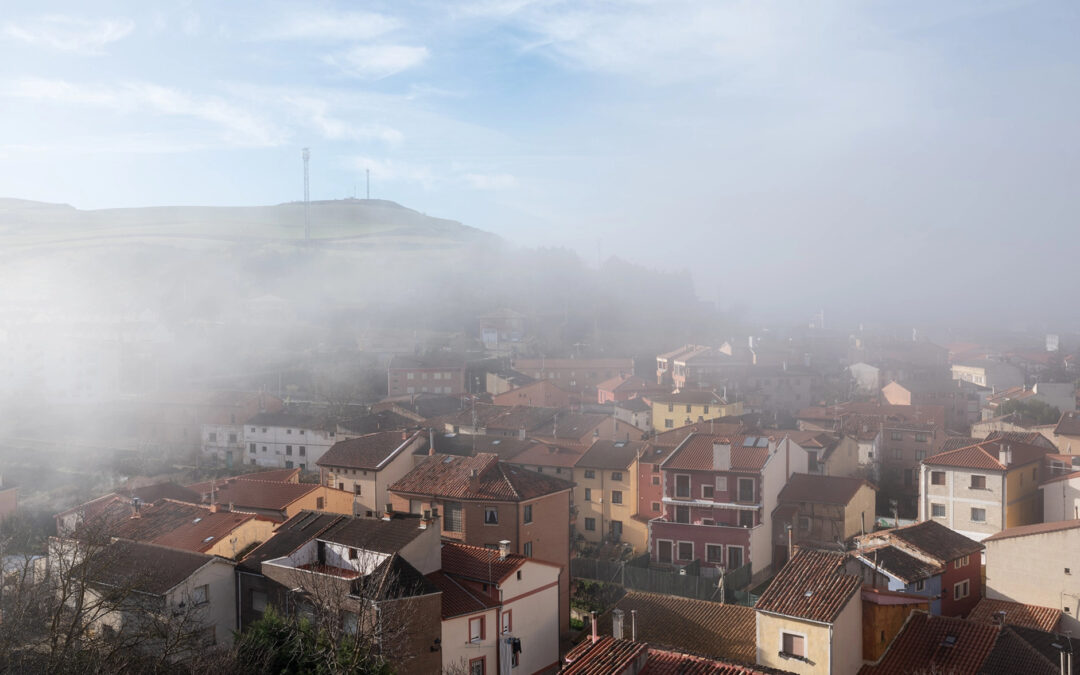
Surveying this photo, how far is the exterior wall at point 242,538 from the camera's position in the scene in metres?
16.1

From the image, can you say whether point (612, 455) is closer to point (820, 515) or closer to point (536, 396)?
point (820, 515)

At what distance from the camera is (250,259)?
289 feet

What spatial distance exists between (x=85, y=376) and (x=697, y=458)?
39318 mm

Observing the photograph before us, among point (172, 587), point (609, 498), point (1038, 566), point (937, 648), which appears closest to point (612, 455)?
point (609, 498)

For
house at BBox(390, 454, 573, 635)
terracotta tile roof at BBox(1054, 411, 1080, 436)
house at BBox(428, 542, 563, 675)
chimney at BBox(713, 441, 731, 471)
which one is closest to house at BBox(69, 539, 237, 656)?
house at BBox(428, 542, 563, 675)

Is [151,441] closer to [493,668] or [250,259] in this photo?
[493,668]

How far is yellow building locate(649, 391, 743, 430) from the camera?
115 ft

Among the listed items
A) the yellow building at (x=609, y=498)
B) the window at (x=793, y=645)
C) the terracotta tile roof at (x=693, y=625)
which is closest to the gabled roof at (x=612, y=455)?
the yellow building at (x=609, y=498)

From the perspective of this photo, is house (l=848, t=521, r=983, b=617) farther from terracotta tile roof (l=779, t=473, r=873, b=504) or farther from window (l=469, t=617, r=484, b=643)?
window (l=469, t=617, r=484, b=643)

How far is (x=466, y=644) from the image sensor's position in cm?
1266

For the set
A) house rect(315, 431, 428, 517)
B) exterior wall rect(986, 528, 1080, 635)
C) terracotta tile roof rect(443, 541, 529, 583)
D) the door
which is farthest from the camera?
house rect(315, 431, 428, 517)

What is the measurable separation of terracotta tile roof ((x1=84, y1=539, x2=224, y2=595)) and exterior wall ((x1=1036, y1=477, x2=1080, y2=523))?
20080 mm

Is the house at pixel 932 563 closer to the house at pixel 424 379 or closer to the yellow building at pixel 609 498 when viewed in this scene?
the yellow building at pixel 609 498

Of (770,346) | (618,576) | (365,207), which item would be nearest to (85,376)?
(618,576)
